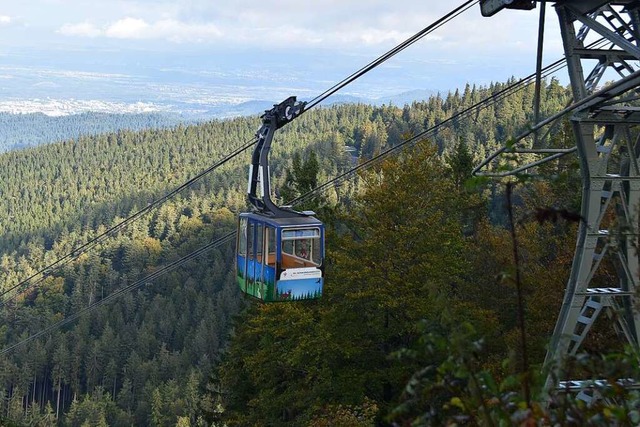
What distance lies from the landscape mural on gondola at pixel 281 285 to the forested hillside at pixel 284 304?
202 centimetres

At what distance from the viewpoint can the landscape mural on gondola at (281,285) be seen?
13.5 metres

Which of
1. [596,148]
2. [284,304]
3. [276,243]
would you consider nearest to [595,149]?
[596,148]

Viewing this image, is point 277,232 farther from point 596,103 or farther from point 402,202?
point 402,202

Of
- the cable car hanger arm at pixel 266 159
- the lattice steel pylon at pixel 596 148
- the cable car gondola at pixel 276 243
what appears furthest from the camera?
the cable car hanger arm at pixel 266 159

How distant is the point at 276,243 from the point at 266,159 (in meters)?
1.94

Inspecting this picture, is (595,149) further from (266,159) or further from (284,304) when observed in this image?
(284,304)

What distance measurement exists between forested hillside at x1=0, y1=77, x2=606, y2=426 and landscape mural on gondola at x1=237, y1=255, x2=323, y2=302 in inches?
79.6

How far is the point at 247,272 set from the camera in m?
14.7

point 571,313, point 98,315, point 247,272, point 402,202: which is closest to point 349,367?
point 402,202

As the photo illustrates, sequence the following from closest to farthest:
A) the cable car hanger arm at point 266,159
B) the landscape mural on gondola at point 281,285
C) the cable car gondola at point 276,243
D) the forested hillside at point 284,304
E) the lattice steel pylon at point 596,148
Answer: the lattice steel pylon at point 596,148
the cable car gondola at point 276,243
the landscape mural on gondola at point 281,285
the cable car hanger arm at point 266,159
the forested hillside at point 284,304

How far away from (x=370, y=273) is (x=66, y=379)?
86.0m

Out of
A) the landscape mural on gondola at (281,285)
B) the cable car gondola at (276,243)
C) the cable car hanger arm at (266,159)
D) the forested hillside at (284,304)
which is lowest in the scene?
the forested hillside at (284,304)

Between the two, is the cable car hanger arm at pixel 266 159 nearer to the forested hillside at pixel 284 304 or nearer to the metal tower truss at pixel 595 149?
the forested hillside at pixel 284 304

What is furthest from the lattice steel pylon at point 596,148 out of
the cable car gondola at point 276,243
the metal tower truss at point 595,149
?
the cable car gondola at point 276,243
